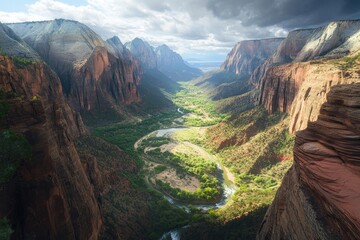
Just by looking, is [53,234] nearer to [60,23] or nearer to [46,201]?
[46,201]

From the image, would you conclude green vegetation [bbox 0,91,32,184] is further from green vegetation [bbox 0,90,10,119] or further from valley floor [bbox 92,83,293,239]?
valley floor [bbox 92,83,293,239]

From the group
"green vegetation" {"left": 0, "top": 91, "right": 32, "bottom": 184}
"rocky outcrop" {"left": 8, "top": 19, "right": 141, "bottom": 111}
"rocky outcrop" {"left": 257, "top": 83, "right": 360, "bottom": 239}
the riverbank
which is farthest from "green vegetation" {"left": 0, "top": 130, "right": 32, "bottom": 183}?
"rocky outcrop" {"left": 8, "top": 19, "right": 141, "bottom": 111}

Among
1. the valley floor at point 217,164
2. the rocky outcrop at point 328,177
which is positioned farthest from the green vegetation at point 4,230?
the valley floor at point 217,164

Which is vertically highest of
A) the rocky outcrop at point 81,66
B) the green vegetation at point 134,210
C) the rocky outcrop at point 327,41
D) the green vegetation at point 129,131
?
the rocky outcrop at point 327,41

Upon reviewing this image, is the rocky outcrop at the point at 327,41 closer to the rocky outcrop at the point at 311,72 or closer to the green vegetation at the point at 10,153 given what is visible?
the rocky outcrop at the point at 311,72

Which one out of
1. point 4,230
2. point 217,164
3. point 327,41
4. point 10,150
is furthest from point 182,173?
point 327,41

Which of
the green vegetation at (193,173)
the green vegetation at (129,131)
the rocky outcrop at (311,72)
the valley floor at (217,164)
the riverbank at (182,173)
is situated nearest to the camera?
the valley floor at (217,164)

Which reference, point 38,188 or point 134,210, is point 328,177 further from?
point 134,210
